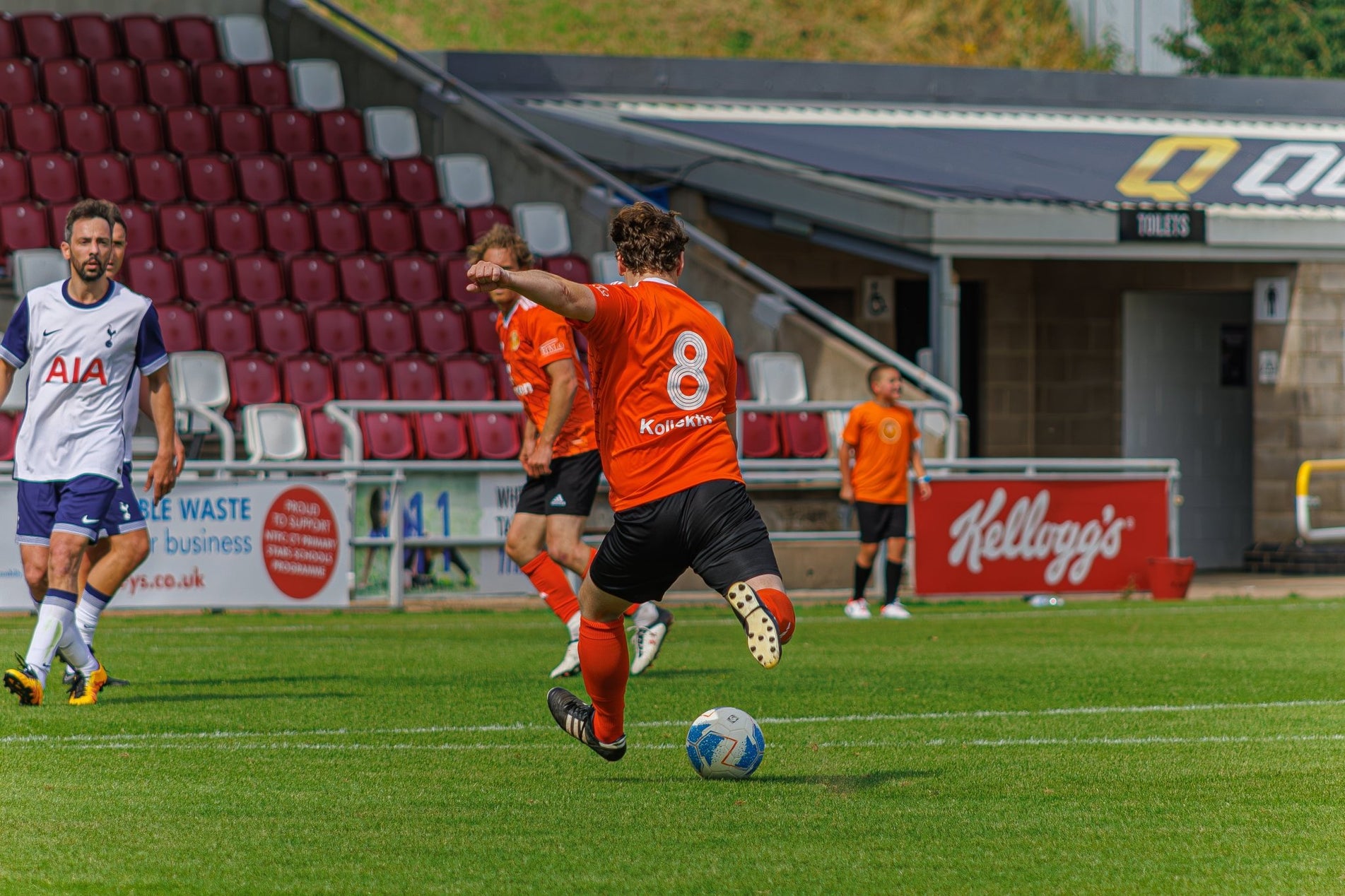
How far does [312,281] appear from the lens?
19328 mm

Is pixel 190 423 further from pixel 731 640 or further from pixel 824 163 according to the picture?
pixel 824 163

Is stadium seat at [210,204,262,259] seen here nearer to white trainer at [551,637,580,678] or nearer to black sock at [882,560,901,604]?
black sock at [882,560,901,604]

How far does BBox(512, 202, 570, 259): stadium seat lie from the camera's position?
20.6 meters

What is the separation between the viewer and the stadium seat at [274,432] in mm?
15922

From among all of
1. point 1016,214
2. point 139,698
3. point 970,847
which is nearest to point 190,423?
point 139,698

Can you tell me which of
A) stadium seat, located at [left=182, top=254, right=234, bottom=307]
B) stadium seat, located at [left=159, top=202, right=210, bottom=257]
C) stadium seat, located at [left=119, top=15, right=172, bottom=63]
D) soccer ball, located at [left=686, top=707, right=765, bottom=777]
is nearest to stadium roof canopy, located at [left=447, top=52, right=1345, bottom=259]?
stadium seat, located at [left=119, top=15, right=172, bottom=63]

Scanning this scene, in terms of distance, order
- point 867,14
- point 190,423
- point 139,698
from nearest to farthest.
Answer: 1. point 139,698
2. point 190,423
3. point 867,14

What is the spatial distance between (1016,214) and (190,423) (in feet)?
29.9

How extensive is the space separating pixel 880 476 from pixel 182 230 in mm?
9328

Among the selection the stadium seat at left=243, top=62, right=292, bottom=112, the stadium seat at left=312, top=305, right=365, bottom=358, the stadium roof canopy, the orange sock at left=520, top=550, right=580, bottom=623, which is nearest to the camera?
the orange sock at left=520, top=550, right=580, bottom=623

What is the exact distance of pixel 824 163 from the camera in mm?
20547

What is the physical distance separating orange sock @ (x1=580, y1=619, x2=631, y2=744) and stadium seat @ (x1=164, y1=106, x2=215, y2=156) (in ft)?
53.8

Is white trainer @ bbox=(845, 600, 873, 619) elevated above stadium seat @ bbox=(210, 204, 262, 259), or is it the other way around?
stadium seat @ bbox=(210, 204, 262, 259)

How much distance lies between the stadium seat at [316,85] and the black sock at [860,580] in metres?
→ 11.0
